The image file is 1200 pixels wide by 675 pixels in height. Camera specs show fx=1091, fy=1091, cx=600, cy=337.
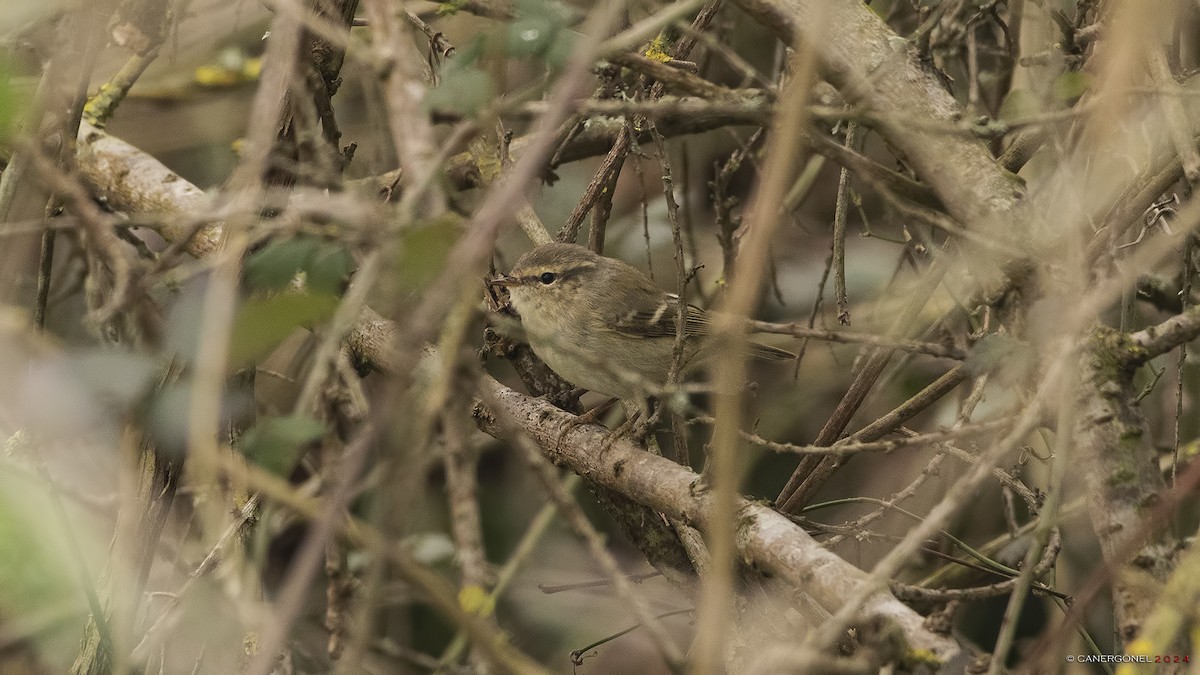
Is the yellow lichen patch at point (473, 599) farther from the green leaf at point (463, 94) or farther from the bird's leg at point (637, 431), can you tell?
the bird's leg at point (637, 431)

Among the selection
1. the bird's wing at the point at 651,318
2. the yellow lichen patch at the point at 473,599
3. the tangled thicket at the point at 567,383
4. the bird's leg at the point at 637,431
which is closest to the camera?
the yellow lichen patch at the point at 473,599

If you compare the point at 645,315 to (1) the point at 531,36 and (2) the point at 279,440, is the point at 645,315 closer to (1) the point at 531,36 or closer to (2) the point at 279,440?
(1) the point at 531,36

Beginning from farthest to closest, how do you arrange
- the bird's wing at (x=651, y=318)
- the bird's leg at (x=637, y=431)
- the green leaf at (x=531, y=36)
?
1. the bird's wing at (x=651, y=318)
2. the bird's leg at (x=637, y=431)
3. the green leaf at (x=531, y=36)

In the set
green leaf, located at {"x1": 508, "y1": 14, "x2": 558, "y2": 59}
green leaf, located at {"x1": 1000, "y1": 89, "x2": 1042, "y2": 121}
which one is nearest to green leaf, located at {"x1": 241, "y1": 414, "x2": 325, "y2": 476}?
green leaf, located at {"x1": 508, "y1": 14, "x2": 558, "y2": 59}

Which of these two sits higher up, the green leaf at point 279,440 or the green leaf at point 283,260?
the green leaf at point 283,260

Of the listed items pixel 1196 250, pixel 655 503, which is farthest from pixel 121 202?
pixel 1196 250

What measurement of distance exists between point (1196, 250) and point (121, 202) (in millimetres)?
3843

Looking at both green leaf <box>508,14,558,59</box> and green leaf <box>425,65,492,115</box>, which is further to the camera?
green leaf <box>508,14,558,59</box>

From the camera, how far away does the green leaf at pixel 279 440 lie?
1590 millimetres

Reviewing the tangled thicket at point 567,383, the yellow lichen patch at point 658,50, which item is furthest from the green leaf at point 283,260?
the yellow lichen patch at point 658,50

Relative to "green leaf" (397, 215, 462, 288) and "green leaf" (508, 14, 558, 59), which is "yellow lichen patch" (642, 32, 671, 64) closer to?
"green leaf" (508, 14, 558, 59)

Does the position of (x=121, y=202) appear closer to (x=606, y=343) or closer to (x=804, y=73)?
(x=606, y=343)

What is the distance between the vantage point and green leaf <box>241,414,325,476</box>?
159 centimetres

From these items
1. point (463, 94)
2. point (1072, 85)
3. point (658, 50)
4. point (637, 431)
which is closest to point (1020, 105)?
point (1072, 85)
